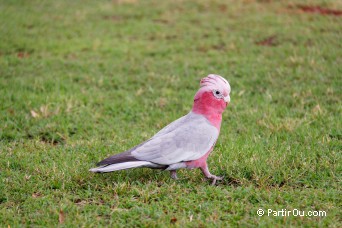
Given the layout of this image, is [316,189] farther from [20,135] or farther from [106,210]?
[20,135]

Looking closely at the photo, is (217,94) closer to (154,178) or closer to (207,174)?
(207,174)

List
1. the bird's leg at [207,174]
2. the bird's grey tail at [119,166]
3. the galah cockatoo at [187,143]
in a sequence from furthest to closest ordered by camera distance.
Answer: the bird's leg at [207,174], the galah cockatoo at [187,143], the bird's grey tail at [119,166]

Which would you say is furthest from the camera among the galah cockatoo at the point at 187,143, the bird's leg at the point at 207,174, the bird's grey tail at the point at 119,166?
the bird's leg at the point at 207,174

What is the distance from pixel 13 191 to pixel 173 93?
11.8 ft

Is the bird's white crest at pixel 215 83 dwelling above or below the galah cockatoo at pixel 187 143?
above

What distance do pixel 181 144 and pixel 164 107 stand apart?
2631mm

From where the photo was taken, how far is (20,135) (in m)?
6.04

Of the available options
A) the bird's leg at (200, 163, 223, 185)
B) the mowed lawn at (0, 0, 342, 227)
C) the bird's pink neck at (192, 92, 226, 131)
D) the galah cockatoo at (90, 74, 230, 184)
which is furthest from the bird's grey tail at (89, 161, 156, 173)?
the bird's pink neck at (192, 92, 226, 131)

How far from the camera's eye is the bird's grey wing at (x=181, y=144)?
4363 millimetres

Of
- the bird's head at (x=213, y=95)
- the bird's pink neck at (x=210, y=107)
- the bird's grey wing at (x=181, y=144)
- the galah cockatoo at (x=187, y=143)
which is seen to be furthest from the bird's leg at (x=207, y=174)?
the bird's head at (x=213, y=95)

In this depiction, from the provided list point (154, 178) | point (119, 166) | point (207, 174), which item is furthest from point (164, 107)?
point (119, 166)

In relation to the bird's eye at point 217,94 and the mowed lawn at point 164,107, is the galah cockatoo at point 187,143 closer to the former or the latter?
the bird's eye at point 217,94

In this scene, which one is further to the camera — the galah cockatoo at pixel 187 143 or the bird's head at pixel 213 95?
the bird's head at pixel 213 95

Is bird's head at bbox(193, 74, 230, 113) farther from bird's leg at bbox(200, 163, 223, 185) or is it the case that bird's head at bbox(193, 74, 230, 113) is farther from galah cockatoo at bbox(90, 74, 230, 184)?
bird's leg at bbox(200, 163, 223, 185)
